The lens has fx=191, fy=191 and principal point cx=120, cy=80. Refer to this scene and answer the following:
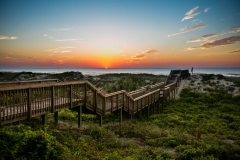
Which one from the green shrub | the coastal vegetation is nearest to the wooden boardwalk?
the coastal vegetation

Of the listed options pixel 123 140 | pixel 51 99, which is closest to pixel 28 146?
pixel 51 99

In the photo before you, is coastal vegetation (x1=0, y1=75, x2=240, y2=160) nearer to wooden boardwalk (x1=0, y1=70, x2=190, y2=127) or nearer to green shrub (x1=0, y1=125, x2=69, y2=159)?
green shrub (x1=0, y1=125, x2=69, y2=159)

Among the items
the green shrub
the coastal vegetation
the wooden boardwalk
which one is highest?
the wooden boardwalk

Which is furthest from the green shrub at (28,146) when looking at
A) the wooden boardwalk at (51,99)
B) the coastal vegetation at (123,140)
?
the wooden boardwalk at (51,99)

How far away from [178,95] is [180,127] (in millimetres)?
16167

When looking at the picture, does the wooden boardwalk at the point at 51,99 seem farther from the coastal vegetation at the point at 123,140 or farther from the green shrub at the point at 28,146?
the green shrub at the point at 28,146

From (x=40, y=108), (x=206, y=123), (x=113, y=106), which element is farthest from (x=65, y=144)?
(x=206, y=123)

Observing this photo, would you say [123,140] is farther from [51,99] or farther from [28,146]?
[28,146]

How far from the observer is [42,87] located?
9055mm

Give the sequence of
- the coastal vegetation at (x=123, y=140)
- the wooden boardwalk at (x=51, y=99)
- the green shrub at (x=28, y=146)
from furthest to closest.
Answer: the wooden boardwalk at (x=51, y=99) < the coastal vegetation at (x=123, y=140) < the green shrub at (x=28, y=146)

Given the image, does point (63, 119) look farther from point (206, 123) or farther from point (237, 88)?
point (237, 88)

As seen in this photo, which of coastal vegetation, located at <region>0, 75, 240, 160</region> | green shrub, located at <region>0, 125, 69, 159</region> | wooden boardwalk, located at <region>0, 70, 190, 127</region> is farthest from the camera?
wooden boardwalk, located at <region>0, 70, 190, 127</region>

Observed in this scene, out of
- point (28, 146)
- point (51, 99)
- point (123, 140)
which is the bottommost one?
point (123, 140)

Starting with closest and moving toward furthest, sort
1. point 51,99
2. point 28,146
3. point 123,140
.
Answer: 1. point 28,146
2. point 51,99
3. point 123,140
